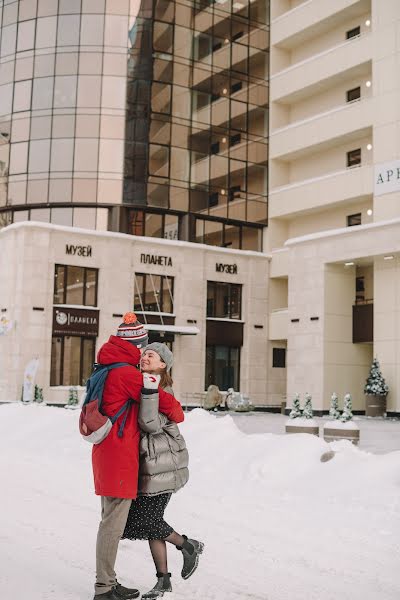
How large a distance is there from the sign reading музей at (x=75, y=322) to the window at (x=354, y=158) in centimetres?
1597

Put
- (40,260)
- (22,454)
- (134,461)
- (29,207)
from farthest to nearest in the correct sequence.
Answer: (29,207), (40,260), (22,454), (134,461)

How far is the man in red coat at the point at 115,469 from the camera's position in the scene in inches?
200

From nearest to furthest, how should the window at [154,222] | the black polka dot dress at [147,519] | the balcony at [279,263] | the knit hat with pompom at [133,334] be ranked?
1. the black polka dot dress at [147,519]
2. the knit hat with pompom at [133,334]
3. the window at [154,222]
4. the balcony at [279,263]

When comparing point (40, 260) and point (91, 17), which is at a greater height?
point (91, 17)

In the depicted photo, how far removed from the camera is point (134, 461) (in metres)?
5.14

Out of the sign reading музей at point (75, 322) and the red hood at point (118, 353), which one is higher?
the sign reading музей at point (75, 322)

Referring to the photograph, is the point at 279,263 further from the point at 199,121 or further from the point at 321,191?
the point at 199,121

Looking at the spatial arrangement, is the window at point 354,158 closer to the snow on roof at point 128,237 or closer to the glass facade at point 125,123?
the glass facade at point 125,123

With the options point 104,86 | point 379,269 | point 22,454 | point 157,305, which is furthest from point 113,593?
point 104,86

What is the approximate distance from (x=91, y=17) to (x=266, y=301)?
18.7 metres

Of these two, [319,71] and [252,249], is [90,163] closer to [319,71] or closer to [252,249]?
[252,249]

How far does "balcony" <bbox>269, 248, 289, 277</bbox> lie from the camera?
41.8 meters

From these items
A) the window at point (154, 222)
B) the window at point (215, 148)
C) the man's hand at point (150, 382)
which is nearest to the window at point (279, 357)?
the window at point (154, 222)

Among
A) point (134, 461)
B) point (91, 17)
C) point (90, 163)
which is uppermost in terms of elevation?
point (91, 17)
